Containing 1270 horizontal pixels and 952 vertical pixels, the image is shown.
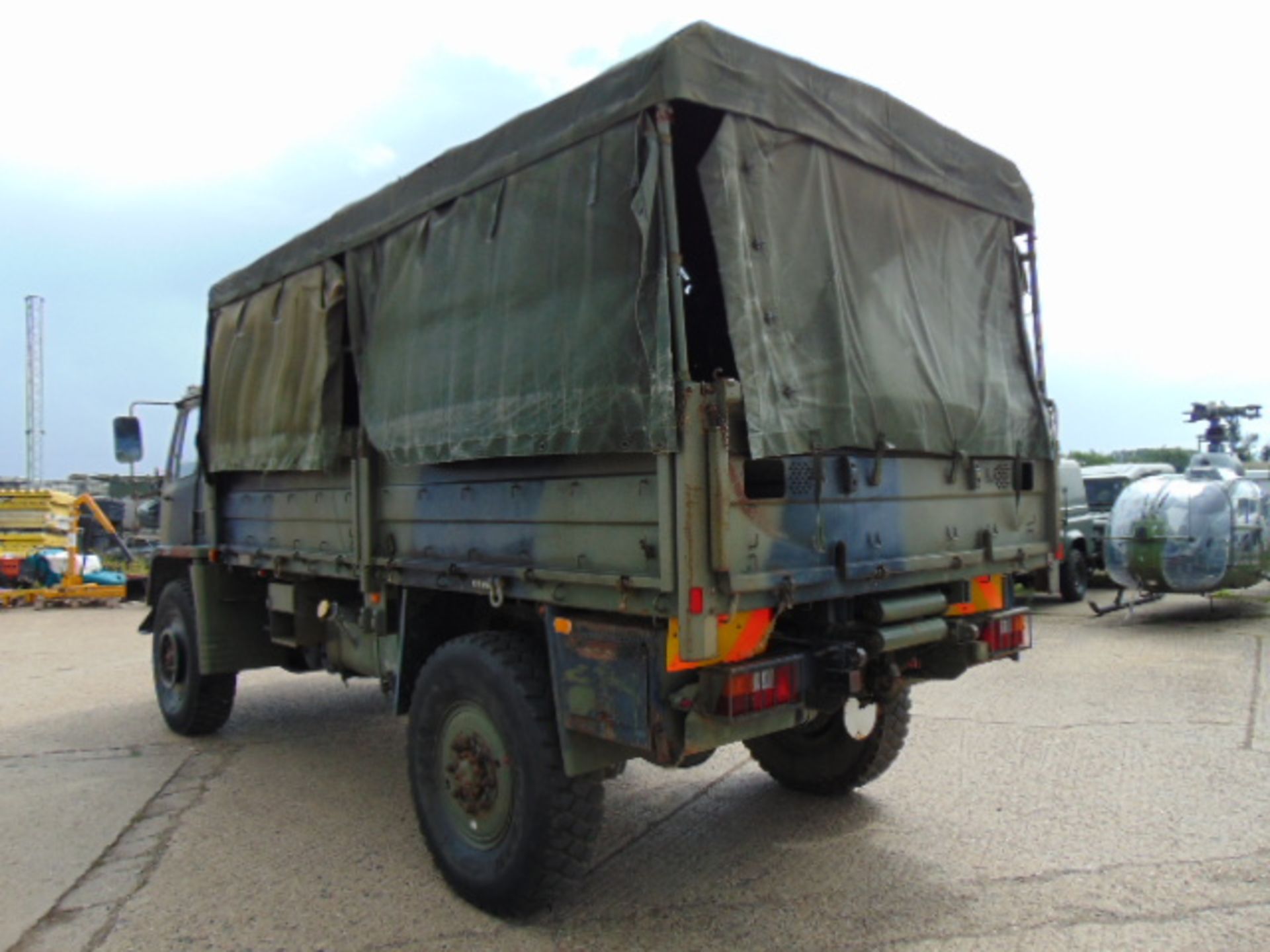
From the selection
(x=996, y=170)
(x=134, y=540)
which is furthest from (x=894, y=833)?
(x=134, y=540)

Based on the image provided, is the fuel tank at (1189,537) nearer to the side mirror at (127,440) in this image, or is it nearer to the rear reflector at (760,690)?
the rear reflector at (760,690)

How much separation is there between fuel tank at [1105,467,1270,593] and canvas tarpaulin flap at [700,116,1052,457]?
27.6 ft

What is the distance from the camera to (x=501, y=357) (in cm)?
411

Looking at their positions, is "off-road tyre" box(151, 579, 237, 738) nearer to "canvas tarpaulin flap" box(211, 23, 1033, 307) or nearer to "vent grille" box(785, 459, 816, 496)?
"canvas tarpaulin flap" box(211, 23, 1033, 307)

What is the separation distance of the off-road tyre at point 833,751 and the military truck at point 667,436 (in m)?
0.02

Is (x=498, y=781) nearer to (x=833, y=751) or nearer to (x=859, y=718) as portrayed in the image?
(x=859, y=718)

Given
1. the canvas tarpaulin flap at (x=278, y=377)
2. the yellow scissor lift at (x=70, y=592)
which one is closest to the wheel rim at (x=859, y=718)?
the canvas tarpaulin flap at (x=278, y=377)

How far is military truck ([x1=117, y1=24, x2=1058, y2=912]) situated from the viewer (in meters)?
3.39

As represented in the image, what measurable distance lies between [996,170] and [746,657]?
2875 millimetres

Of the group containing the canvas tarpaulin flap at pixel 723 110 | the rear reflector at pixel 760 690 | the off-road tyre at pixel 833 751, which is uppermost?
the canvas tarpaulin flap at pixel 723 110

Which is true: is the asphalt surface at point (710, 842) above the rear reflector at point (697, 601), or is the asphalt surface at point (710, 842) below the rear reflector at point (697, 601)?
below

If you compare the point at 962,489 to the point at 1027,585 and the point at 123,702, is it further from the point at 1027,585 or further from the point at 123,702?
the point at 123,702

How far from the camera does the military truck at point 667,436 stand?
11.1ft

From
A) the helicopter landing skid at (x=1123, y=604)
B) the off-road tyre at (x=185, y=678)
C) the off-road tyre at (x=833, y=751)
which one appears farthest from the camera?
the helicopter landing skid at (x=1123, y=604)
